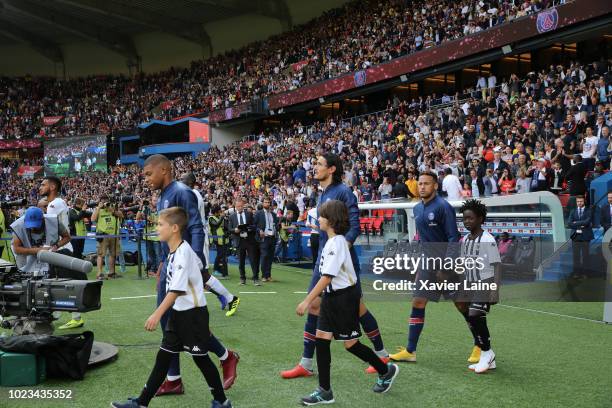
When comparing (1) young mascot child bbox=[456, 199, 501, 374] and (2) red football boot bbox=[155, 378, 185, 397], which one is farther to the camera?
(1) young mascot child bbox=[456, 199, 501, 374]

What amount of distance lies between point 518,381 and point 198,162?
1385 inches

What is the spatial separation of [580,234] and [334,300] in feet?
19.8

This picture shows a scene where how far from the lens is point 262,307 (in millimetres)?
9266

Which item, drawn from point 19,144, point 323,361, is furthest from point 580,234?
point 19,144

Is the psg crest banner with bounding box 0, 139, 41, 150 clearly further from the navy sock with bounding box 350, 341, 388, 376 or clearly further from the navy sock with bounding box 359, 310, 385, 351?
the navy sock with bounding box 350, 341, 388, 376

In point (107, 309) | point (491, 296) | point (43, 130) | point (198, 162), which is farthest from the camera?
point (43, 130)

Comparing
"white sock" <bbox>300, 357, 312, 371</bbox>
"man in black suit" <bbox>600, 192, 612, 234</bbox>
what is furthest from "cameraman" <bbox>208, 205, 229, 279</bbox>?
Answer: "white sock" <bbox>300, 357, 312, 371</bbox>

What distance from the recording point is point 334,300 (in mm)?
4492

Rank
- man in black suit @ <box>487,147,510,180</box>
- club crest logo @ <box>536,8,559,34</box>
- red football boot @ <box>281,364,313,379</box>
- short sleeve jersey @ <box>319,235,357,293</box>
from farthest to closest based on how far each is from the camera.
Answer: club crest logo @ <box>536,8,559,34</box> → man in black suit @ <box>487,147,510,180</box> → red football boot @ <box>281,364,313,379</box> → short sleeve jersey @ <box>319,235,357,293</box>

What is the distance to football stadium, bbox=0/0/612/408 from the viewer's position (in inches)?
185

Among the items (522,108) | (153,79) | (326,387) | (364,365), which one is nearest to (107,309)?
(364,365)

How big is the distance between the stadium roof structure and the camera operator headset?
41.5 metres

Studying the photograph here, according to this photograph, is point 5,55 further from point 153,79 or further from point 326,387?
point 326,387

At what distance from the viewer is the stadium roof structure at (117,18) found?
46500mm
